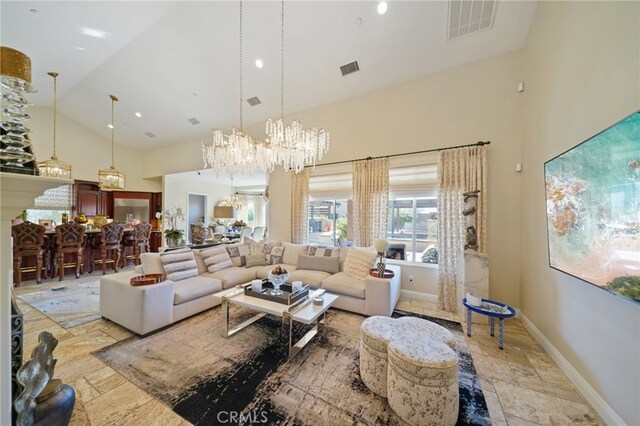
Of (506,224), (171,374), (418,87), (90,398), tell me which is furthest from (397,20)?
(90,398)

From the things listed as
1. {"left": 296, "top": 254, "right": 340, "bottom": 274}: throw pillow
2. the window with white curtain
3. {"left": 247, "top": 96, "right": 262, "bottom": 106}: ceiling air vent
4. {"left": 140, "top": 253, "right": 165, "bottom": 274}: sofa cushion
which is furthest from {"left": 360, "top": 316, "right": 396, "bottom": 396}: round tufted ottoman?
the window with white curtain

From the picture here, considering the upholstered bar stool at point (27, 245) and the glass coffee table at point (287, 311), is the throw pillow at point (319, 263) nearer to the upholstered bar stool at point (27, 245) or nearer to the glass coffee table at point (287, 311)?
the glass coffee table at point (287, 311)

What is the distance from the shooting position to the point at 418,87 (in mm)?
3770

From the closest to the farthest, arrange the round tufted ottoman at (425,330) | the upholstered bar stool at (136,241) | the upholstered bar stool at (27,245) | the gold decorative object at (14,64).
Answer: the gold decorative object at (14,64) → the round tufted ottoman at (425,330) → the upholstered bar stool at (27,245) → the upholstered bar stool at (136,241)

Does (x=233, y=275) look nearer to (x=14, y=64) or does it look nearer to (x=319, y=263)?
(x=319, y=263)

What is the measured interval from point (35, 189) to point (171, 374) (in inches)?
73.3

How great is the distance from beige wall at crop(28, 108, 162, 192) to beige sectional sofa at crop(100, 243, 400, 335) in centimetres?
650

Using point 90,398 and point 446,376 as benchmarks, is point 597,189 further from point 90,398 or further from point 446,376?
point 90,398

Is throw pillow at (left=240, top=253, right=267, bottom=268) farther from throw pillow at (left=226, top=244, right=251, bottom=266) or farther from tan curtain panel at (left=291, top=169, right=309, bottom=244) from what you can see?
tan curtain panel at (left=291, top=169, right=309, bottom=244)

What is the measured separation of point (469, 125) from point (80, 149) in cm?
1047

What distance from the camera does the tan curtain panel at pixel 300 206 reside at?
4855 mm

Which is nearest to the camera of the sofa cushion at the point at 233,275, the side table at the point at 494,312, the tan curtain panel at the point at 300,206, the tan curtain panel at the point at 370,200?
the side table at the point at 494,312

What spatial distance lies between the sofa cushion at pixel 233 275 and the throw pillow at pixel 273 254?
1.50 feet

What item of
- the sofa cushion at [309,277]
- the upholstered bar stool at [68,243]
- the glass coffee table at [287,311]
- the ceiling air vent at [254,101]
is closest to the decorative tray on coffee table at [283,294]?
the glass coffee table at [287,311]
